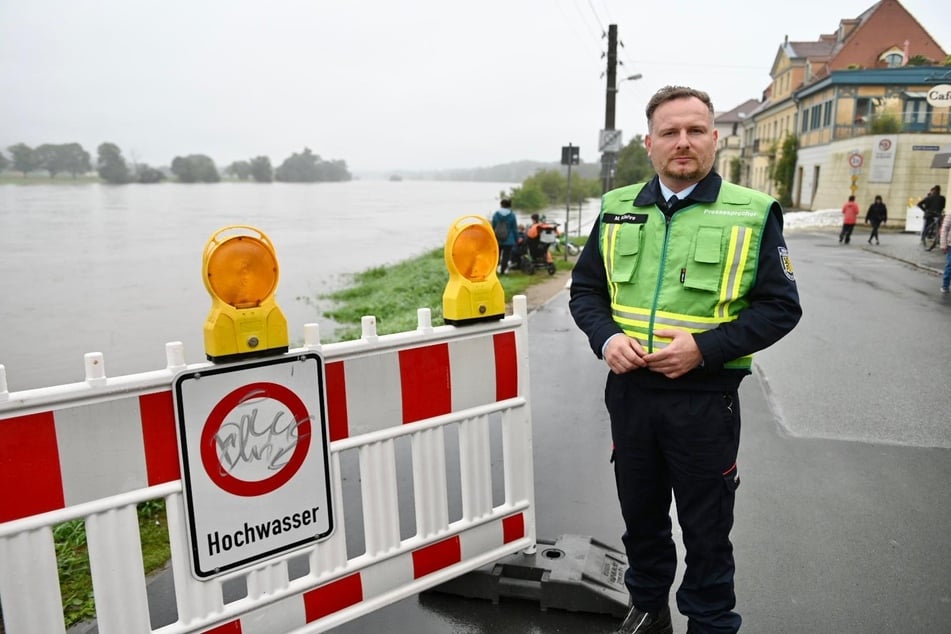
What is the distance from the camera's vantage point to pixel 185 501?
2.15 meters

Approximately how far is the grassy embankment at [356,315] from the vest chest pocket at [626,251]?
2.53 m

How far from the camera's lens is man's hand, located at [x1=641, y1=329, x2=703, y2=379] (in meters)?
2.25

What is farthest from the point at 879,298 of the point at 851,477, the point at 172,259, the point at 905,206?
the point at 172,259

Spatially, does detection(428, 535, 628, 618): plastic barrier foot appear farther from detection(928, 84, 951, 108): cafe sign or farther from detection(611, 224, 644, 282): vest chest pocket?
detection(928, 84, 951, 108): cafe sign

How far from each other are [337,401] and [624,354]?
40.1 inches

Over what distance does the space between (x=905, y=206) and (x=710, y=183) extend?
36.1 meters

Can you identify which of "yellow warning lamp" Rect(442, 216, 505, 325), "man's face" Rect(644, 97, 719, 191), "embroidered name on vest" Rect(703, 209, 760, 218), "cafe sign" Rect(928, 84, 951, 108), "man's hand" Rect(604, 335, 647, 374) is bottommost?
"man's hand" Rect(604, 335, 647, 374)

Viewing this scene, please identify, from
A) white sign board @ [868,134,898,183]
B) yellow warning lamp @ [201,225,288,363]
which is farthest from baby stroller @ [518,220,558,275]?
white sign board @ [868,134,898,183]

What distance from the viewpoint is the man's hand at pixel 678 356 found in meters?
2.25

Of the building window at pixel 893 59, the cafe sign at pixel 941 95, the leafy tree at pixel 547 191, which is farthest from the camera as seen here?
the leafy tree at pixel 547 191

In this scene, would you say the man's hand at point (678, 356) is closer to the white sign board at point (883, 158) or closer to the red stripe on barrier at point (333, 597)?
the red stripe on barrier at point (333, 597)

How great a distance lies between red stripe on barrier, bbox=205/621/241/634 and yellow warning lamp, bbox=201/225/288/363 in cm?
91

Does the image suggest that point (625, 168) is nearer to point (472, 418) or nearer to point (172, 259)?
point (172, 259)

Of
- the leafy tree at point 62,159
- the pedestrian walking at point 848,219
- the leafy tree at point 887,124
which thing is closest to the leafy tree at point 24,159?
the leafy tree at point 62,159
